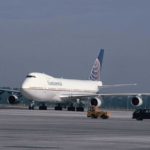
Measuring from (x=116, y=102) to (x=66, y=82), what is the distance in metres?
58.4

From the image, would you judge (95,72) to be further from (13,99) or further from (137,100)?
(13,99)

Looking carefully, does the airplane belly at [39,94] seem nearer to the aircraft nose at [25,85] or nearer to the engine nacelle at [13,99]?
the aircraft nose at [25,85]

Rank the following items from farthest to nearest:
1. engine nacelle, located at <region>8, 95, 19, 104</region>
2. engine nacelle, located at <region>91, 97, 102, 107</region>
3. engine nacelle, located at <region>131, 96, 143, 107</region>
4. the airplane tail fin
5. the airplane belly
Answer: the airplane tail fin
engine nacelle, located at <region>8, 95, 19, 104</region>
engine nacelle, located at <region>131, 96, 143, 107</region>
the airplane belly
engine nacelle, located at <region>91, 97, 102, 107</region>

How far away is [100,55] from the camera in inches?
5037

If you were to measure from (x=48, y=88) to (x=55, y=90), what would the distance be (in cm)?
136

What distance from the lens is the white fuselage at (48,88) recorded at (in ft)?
353

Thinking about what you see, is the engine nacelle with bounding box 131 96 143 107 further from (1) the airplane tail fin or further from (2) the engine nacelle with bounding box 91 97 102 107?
(1) the airplane tail fin

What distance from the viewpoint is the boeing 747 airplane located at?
107688mm

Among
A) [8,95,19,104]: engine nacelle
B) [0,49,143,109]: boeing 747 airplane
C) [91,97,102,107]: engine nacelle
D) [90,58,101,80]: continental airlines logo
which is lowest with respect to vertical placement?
[91,97,102,107]: engine nacelle

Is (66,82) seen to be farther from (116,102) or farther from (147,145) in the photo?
(147,145)

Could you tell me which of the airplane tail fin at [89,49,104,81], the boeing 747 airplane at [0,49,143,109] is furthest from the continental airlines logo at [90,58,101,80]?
the boeing 747 airplane at [0,49,143,109]

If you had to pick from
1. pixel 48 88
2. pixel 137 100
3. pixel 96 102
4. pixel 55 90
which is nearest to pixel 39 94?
pixel 48 88

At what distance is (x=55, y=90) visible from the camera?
110 m

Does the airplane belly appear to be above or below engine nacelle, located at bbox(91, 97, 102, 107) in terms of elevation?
above
